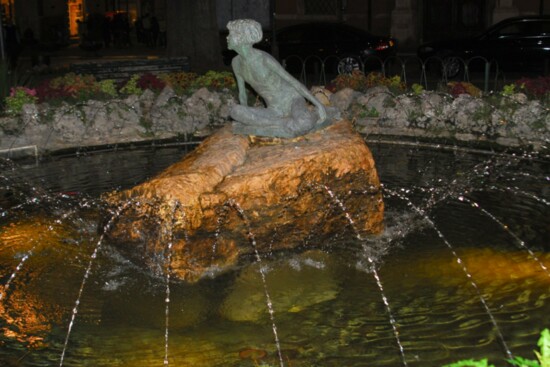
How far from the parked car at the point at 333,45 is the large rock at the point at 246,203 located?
636 inches

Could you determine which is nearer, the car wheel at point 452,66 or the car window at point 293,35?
the car wheel at point 452,66

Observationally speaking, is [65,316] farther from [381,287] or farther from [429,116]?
[429,116]

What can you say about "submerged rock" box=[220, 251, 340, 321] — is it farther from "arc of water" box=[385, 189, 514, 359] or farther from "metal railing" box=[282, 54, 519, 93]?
"metal railing" box=[282, 54, 519, 93]

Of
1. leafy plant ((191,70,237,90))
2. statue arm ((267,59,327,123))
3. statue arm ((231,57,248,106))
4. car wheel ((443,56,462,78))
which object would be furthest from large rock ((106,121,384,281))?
car wheel ((443,56,462,78))

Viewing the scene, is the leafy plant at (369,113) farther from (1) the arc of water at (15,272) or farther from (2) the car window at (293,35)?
(2) the car window at (293,35)

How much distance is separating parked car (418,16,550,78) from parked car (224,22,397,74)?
2.12m

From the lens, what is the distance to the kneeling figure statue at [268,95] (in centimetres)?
836

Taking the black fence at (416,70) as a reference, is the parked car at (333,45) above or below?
above

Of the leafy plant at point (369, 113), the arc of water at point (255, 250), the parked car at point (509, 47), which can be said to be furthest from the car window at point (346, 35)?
the arc of water at point (255, 250)

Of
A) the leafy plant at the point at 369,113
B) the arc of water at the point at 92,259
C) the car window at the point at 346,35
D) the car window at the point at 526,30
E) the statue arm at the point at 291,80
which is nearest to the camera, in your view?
the arc of water at the point at 92,259

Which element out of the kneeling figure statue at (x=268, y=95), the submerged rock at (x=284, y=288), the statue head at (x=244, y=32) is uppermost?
the statue head at (x=244, y=32)

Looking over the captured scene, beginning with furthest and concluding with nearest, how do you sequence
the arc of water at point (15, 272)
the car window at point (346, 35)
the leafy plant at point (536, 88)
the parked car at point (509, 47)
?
the car window at point (346, 35), the parked car at point (509, 47), the leafy plant at point (536, 88), the arc of water at point (15, 272)

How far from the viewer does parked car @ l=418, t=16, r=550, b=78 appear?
23297mm

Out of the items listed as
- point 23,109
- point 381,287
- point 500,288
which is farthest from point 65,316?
point 23,109
